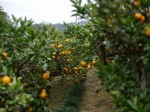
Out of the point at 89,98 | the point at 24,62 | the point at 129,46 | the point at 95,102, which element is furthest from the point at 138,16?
the point at 89,98

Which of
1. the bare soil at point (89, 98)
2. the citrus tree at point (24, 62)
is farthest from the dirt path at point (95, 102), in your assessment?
the citrus tree at point (24, 62)

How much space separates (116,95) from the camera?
363 centimetres

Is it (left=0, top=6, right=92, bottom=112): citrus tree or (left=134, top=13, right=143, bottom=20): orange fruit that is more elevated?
(left=134, top=13, right=143, bottom=20): orange fruit

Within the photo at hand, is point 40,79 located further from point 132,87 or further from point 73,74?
point 73,74

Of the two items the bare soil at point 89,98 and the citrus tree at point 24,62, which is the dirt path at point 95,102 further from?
the citrus tree at point 24,62

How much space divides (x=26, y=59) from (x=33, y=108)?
32.3 inches

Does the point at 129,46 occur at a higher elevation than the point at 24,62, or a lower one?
higher

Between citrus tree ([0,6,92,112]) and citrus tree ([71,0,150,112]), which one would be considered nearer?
citrus tree ([71,0,150,112])

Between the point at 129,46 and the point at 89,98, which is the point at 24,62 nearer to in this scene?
the point at 129,46

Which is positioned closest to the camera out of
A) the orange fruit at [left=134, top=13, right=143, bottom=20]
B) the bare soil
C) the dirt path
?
the orange fruit at [left=134, top=13, right=143, bottom=20]

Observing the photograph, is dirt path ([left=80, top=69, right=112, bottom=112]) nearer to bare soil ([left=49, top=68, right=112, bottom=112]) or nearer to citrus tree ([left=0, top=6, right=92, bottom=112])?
bare soil ([left=49, top=68, right=112, bottom=112])

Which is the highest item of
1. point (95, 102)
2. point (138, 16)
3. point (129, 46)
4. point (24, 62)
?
point (138, 16)

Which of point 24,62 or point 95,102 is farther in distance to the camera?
point 95,102

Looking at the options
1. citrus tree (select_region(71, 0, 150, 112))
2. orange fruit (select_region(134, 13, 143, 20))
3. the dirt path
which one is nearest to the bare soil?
the dirt path
